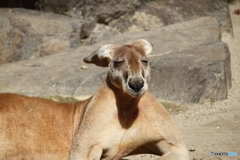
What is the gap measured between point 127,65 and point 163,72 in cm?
334

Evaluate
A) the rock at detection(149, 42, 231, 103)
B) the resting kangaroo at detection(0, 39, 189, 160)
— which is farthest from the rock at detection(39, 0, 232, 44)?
the resting kangaroo at detection(0, 39, 189, 160)

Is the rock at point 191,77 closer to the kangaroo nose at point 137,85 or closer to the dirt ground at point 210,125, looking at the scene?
the dirt ground at point 210,125

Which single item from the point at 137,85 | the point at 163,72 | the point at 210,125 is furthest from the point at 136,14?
the point at 137,85

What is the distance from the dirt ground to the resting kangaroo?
80 cm

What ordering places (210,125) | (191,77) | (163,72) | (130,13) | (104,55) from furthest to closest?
(130,13) < (163,72) < (191,77) < (210,125) < (104,55)

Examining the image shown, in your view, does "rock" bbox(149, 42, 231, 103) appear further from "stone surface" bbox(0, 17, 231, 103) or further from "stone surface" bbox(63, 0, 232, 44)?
"stone surface" bbox(63, 0, 232, 44)

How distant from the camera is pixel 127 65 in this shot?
15.2ft

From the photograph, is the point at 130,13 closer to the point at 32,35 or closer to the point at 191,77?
the point at 32,35

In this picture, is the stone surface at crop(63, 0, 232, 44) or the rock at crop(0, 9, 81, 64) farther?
the stone surface at crop(63, 0, 232, 44)

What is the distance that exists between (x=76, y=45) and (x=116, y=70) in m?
5.84

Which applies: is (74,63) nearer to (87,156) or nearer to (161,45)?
(161,45)

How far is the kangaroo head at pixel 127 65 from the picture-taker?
4375mm

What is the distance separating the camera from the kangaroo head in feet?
14.4

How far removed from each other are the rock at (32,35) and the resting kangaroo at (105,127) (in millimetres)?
4983
